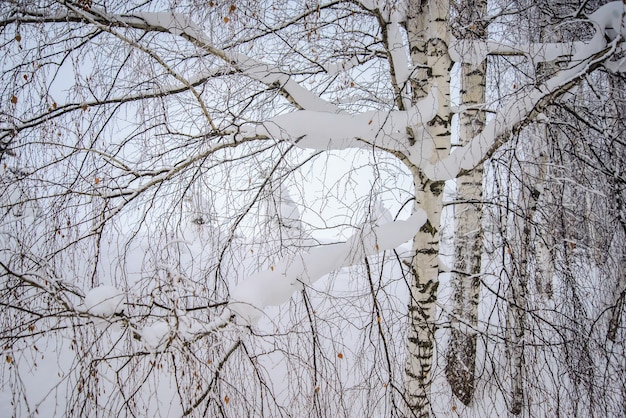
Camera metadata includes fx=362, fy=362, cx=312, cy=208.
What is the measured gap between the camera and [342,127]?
7.23 feet

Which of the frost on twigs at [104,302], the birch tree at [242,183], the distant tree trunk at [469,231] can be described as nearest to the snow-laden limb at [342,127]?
the birch tree at [242,183]

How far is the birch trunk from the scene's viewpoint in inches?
101

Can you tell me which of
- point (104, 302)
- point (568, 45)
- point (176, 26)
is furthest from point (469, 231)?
point (104, 302)

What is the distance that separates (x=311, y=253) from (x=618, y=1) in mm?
2277

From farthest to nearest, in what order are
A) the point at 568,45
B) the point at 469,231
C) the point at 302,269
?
1. the point at 469,231
2. the point at 568,45
3. the point at 302,269

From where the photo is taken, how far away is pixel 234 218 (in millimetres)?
2117

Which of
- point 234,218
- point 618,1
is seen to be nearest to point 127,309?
point 234,218

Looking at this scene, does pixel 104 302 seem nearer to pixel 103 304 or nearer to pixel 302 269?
pixel 103 304

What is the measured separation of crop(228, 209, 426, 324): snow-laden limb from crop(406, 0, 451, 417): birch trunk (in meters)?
0.31

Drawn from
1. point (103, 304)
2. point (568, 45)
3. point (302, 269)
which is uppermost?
point (568, 45)

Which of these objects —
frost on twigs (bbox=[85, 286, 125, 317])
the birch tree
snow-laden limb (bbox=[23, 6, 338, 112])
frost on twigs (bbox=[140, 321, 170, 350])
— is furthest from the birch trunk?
frost on twigs (bbox=[85, 286, 125, 317])

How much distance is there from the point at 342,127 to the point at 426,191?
2.97ft

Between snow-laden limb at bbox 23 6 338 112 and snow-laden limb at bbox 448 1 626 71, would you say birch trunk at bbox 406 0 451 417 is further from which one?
snow-laden limb at bbox 23 6 338 112

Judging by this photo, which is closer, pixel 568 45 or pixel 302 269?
pixel 302 269
